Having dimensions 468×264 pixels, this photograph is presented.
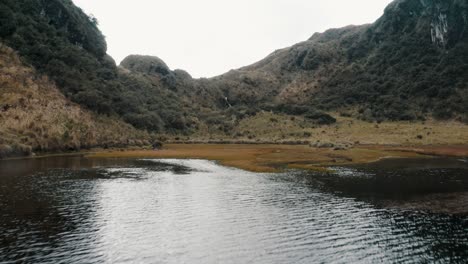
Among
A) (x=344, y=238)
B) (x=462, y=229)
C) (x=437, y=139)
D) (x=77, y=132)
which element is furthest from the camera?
(x=437, y=139)

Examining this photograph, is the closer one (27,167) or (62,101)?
(27,167)

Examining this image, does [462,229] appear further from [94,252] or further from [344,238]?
[94,252]

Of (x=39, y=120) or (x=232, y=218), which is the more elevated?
(x=39, y=120)

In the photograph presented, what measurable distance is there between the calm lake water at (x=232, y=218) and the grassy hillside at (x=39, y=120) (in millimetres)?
53881

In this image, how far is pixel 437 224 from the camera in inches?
1715

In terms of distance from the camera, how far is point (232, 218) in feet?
152

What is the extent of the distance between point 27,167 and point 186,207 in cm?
5577

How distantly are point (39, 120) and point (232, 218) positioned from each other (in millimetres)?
117900

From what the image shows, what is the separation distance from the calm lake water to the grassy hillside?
53881mm

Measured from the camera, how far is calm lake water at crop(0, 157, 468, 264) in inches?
1341

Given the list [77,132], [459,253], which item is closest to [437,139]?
[77,132]

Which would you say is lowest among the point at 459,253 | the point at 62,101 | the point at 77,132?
the point at 459,253

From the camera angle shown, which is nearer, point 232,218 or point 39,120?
point 232,218

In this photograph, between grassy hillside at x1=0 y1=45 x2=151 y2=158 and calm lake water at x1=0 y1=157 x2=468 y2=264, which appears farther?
grassy hillside at x1=0 y1=45 x2=151 y2=158
